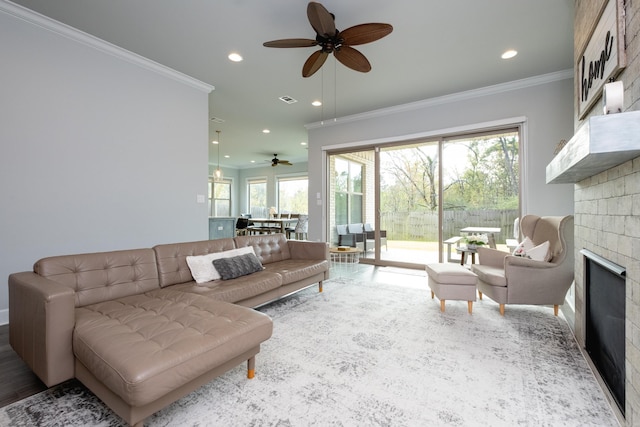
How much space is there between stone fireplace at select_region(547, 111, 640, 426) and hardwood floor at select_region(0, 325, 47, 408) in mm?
3149

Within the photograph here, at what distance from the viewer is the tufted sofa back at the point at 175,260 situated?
2.57 m

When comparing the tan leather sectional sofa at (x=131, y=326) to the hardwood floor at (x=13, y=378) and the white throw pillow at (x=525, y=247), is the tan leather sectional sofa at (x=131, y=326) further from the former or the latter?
the white throw pillow at (x=525, y=247)

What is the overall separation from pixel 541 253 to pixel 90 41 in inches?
211

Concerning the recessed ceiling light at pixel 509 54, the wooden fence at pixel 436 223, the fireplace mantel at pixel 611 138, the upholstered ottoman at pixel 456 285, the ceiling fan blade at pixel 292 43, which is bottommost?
the upholstered ottoman at pixel 456 285

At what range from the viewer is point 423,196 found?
5.15m

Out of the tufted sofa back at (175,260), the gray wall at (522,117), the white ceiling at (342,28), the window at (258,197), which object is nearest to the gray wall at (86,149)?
the white ceiling at (342,28)

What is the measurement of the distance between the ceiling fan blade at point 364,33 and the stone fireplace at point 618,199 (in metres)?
1.64

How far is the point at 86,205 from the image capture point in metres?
3.12

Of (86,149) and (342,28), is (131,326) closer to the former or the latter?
(86,149)

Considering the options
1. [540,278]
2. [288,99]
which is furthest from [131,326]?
[288,99]

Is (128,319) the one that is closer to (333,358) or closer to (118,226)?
(333,358)

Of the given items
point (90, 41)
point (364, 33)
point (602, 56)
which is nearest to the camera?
point (602, 56)

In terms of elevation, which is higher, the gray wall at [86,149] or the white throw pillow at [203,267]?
the gray wall at [86,149]

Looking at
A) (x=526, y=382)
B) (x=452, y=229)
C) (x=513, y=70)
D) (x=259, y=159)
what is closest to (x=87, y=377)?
(x=526, y=382)
